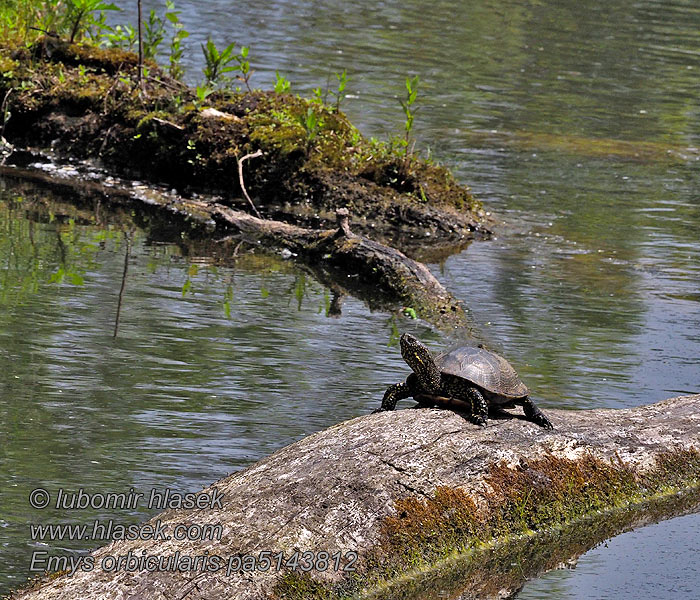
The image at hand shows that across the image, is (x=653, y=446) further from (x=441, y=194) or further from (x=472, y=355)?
(x=441, y=194)

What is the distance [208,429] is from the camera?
23.9 feet

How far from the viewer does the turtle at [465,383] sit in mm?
5898

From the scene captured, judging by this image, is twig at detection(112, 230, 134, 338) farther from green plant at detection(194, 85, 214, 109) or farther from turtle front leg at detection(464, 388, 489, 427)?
turtle front leg at detection(464, 388, 489, 427)

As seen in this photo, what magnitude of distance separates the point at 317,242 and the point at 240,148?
228 centimetres

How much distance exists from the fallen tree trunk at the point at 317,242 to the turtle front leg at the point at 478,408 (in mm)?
3966

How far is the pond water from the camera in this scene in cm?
675

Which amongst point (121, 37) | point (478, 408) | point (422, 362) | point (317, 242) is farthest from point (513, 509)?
point (121, 37)

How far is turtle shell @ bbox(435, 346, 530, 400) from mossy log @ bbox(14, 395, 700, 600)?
19cm

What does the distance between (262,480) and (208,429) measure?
2139mm

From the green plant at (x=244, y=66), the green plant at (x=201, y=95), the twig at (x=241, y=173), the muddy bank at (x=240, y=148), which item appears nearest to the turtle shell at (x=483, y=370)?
the muddy bank at (x=240, y=148)

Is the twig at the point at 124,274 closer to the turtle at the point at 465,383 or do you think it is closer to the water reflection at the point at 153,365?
the water reflection at the point at 153,365

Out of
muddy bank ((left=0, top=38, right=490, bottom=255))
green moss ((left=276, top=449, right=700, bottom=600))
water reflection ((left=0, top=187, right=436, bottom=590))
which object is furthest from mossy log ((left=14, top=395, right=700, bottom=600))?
muddy bank ((left=0, top=38, right=490, bottom=255))

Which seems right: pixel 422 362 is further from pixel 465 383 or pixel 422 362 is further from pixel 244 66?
pixel 244 66

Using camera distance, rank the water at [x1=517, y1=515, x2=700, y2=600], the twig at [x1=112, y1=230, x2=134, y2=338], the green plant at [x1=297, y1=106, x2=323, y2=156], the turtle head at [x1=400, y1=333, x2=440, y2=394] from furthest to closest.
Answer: the green plant at [x1=297, y1=106, x2=323, y2=156], the twig at [x1=112, y1=230, x2=134, y2=338], the turtle head at [x1=400, y1=333, x2=440, y2=394], the water at [x1=517, y1=515, x2=700, y2=600]
